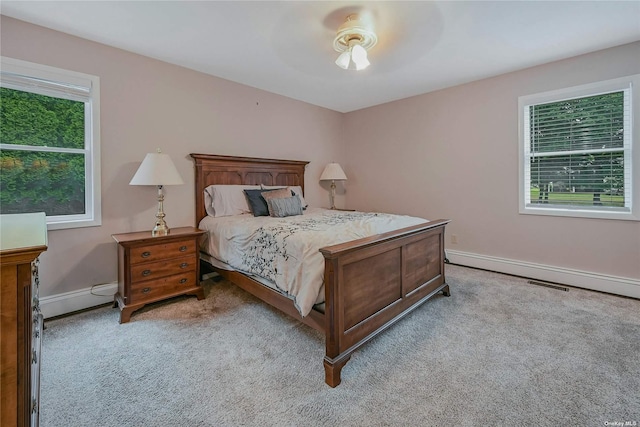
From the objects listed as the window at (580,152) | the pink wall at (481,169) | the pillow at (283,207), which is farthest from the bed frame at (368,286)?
the window at (580,152)

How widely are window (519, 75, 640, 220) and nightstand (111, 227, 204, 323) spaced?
12.5 ft

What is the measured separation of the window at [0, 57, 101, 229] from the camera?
2357mm

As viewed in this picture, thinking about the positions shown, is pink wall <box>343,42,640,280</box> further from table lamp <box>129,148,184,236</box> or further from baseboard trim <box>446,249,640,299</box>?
table lamp <box>129,148,184,236</box>

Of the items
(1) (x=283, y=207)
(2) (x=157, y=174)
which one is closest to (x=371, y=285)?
(1) (x=283, y=207)

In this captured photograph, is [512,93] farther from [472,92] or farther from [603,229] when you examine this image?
[603,229]

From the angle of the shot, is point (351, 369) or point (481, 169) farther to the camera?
point (481, 169)

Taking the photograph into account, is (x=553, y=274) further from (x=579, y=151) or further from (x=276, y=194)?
(x=276, y=194)

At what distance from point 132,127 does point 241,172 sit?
4.13 ft

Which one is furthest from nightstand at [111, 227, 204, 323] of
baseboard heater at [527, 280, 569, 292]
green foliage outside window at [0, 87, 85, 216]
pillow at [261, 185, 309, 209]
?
baseboard heater at [527, 280, 569, 292]

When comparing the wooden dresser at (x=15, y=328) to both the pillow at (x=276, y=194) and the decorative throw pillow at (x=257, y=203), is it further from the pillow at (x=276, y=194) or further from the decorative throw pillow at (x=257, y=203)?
the pillow at (x=276, y=194)

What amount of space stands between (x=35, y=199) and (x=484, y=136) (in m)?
4.85

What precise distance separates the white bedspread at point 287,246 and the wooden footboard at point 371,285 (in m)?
0.16

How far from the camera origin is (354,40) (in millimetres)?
2363

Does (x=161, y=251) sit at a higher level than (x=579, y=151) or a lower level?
lower
